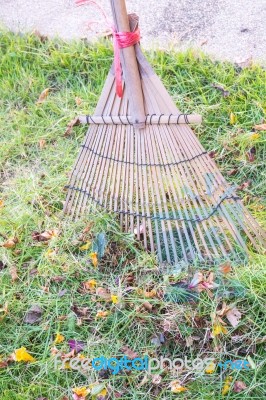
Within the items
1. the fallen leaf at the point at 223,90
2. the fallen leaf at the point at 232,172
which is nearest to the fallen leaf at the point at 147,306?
the fallen leaf at the point at 232,172

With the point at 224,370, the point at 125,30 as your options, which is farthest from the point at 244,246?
the point at 125,30

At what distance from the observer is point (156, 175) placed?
218cm

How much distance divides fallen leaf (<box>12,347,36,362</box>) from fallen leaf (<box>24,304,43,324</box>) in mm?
136

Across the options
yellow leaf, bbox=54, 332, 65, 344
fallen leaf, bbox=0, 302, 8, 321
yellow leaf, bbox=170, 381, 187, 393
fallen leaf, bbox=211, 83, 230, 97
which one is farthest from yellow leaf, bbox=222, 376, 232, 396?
fallen leaf, bbox=211, 83, 230, 97

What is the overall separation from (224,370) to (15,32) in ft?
7.81

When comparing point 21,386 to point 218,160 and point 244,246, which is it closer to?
point 244,246

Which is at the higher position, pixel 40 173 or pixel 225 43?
pixel 225 43

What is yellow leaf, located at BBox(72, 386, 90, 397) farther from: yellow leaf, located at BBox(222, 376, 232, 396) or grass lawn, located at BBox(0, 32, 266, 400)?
yellow leaf, located at BBox(222, 376, 232, 396)

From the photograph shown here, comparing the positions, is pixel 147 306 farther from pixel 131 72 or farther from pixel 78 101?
pixel 78 101

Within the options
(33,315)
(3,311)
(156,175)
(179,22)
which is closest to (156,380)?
(33,315)

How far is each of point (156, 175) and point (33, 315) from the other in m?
0.74

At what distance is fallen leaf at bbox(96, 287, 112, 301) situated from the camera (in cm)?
208

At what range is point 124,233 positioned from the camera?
88.0 inches

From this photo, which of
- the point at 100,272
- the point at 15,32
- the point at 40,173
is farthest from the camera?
the point at 15,32
